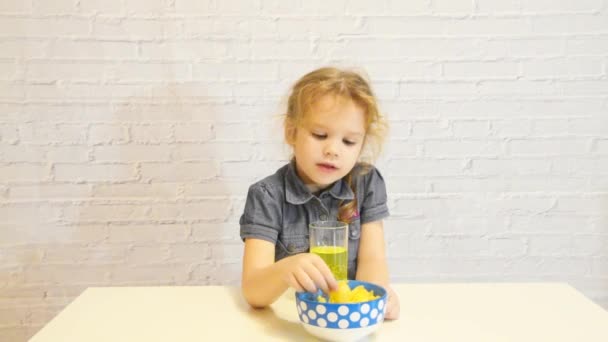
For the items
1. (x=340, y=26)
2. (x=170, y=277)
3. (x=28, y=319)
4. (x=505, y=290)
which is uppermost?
(x=340, y=26)

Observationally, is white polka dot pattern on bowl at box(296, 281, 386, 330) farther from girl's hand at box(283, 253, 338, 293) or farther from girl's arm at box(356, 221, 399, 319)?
girl's arm at box(356, 221, 399, 319)

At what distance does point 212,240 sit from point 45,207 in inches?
18.9

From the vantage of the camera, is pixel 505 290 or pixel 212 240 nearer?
pixel 505 290

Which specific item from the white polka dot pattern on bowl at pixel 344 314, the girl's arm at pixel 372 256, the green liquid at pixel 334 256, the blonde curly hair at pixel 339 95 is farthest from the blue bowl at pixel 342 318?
the blonde curly hair at pixel 339 95

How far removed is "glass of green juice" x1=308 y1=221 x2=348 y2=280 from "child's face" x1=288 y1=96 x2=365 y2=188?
175mm

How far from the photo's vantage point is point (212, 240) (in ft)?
5.55

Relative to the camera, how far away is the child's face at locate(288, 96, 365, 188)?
1.06 metres

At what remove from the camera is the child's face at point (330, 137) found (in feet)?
3.47

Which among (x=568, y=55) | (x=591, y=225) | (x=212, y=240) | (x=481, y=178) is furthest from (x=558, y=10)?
(x=212, y=240)

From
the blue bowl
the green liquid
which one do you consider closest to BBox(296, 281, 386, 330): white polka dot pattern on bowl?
the blue bowl

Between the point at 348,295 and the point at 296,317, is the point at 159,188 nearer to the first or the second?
the point at 296,317

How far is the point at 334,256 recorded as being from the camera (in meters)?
0.92

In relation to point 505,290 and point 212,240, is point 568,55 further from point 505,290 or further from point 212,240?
point 212,240

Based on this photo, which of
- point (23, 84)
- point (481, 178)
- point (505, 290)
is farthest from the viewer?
point (481, 178)
